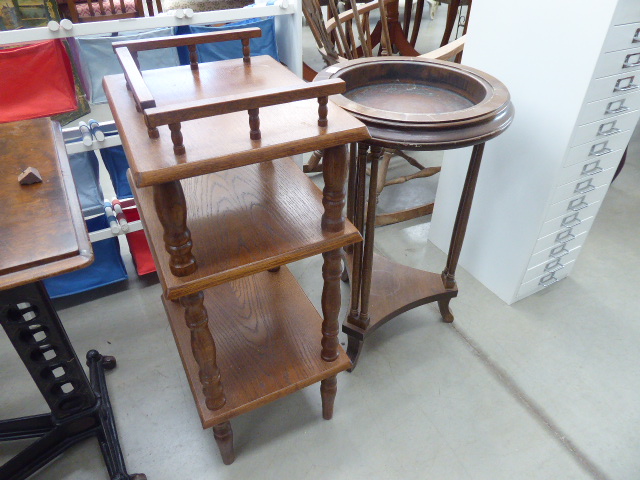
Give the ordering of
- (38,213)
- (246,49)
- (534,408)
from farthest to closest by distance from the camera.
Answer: (534,408) < (246,49) < (38,213)

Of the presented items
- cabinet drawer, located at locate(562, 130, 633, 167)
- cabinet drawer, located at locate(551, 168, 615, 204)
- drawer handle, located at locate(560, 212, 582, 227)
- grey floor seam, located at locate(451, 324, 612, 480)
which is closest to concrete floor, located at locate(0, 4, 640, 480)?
grey floor seam, located at locate(451, 324, 612, 480)

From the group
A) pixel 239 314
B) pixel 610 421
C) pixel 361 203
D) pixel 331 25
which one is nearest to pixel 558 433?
pixel 610 421

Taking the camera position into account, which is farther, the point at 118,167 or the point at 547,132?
the point at 118,167

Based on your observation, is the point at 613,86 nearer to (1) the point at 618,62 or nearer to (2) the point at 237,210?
(1) the point at 618,62

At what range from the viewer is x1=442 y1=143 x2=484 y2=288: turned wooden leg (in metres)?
1.42

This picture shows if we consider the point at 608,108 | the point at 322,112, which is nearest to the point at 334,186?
the point at 322,112

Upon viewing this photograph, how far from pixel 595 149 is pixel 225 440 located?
1.48 m

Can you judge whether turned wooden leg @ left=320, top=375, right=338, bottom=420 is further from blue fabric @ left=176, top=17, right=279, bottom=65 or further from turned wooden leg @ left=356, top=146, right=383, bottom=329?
blue fabric @ left=176, top=17, right=279, bottom=65

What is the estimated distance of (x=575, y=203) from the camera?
1.69 m

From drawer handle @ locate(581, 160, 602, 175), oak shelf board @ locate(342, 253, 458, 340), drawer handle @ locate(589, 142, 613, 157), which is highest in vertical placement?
drawer handle @ locate(589, 142, 613, 157)

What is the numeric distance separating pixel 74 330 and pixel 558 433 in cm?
171

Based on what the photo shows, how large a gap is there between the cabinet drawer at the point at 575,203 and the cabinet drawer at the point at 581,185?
0.06 ft

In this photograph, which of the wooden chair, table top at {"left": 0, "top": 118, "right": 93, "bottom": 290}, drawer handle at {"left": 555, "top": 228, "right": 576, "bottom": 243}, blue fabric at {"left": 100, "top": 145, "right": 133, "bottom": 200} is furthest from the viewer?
the wooden chair

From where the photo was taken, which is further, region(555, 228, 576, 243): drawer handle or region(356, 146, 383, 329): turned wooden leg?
region(555, 228, 576, 243): drawer handle
